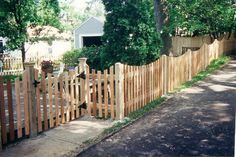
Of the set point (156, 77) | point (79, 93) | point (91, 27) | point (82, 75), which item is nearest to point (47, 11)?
point (156, 77)

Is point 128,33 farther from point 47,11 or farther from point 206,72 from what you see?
point 47,11

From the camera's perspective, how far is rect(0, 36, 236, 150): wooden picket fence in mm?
6848

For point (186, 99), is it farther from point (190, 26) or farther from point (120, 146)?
point (190, 26)

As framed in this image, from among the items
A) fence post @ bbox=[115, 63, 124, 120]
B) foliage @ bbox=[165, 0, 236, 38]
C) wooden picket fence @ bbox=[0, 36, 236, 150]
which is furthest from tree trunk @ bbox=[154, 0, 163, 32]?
fence post @ bbox=[115, 63, 124, 120]

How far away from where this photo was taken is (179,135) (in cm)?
710

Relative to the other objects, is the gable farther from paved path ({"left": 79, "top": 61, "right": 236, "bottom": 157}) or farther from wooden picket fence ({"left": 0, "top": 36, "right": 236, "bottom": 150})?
paved path ({"left": 79, "top": 61, "right": 236, "bottom": 157})

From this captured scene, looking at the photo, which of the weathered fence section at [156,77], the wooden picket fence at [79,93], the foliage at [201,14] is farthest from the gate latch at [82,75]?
the foliage at [201,14]

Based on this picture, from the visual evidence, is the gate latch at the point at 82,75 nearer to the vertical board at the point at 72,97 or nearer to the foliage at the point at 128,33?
the vertical board at the point at 72,97

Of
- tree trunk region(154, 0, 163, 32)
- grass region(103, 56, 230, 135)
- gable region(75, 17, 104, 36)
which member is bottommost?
grass region(103, 56, 230, 135)

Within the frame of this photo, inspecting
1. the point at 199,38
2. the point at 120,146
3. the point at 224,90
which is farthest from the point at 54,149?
the point at 199,38

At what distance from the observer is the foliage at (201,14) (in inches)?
832

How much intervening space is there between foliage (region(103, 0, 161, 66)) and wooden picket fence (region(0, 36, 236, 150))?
1062 mm

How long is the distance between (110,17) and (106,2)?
592 millimetres

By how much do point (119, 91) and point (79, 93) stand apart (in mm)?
1457
